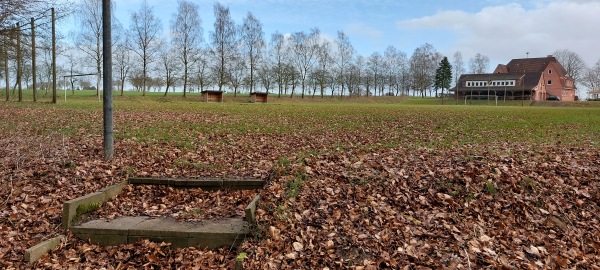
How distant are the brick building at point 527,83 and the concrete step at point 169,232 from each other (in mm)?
78414

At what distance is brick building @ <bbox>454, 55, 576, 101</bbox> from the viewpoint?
76688mm

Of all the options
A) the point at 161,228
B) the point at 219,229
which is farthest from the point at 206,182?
the point at 219,229

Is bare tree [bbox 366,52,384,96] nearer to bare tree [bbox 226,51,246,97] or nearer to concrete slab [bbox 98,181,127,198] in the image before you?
bare tree [bbox 226,51,246,97]

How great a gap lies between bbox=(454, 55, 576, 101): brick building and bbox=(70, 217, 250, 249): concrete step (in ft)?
257

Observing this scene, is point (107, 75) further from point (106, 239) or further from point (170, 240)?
point (170, 240)

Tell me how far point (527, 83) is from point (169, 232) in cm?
8694

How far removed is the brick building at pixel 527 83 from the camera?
7669cm

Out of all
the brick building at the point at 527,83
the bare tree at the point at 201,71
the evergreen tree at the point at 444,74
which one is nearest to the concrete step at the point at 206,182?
the bare tree at the point at 201,71

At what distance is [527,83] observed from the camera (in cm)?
7725

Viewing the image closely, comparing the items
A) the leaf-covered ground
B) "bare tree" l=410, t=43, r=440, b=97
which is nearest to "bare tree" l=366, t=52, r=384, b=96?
"bare tree" l=410, t=43, r=440, b=97

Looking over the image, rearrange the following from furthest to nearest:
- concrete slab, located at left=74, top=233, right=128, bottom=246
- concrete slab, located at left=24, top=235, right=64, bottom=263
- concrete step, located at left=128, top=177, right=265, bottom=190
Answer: concrete step, located at left=128, top=177, right=265, bottom=190
concrete slab, located at left=74, top=233, right=128, bottom=246
concrete slab, located at left=24, top=235, right=64, bottom=263

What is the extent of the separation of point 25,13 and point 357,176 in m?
10.6

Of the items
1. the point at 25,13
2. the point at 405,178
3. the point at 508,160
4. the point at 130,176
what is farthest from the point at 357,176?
the point at 25,13

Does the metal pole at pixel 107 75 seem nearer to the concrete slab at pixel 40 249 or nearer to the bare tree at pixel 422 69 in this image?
the concrete slab at pixel 40 249
